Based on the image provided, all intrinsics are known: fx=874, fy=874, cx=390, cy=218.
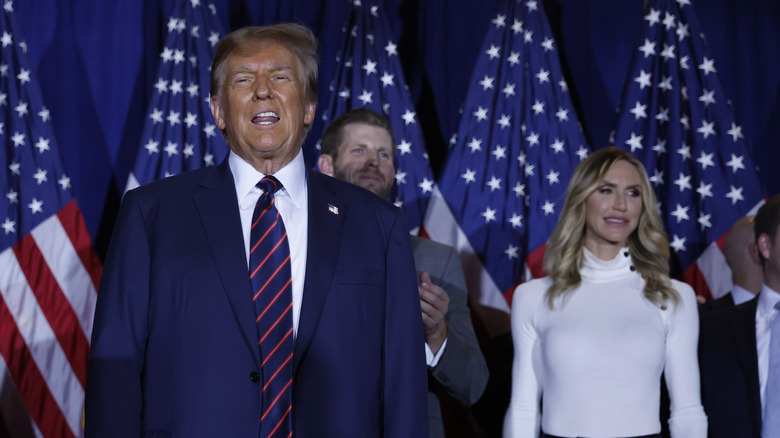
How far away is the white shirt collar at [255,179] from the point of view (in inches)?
66.6

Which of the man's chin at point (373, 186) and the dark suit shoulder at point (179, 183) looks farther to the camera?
the man's chin at point (373, 186)

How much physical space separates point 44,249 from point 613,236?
2448 millimetres

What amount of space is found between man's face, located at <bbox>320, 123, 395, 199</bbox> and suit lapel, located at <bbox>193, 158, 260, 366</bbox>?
4.12ft

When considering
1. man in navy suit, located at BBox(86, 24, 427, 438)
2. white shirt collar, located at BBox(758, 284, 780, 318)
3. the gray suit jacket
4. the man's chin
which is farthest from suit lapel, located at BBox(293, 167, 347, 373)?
white shirt collar, located at BBox(758, 284, 780, 318)

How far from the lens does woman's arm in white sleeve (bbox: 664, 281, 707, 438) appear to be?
2701mm

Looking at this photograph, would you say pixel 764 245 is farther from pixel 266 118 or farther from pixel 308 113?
pixel 266 118

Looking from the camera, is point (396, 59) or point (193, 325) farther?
point (396, 59)

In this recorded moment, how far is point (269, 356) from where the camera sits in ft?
5.04

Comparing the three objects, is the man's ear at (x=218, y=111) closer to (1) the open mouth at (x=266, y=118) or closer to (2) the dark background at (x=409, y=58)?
(1) the open mouth at (x=266, y=118)

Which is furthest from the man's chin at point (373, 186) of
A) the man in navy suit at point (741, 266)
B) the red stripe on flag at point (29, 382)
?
the red stripe on flag at point (29, 382)

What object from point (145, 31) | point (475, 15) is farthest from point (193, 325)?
point (475, 15)

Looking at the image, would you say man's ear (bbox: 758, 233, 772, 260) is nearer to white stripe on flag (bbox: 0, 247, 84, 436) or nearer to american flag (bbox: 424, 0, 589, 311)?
american flag (bbox: 424, 0, 589, 311)

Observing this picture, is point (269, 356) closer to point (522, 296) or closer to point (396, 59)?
point (522, 296)

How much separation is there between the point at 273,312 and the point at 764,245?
2.16 metres
